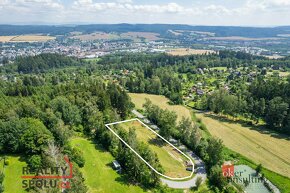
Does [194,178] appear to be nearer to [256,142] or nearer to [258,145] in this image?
[258,145]

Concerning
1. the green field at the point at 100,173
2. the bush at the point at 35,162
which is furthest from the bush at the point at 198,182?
the bush at the point at 35,162

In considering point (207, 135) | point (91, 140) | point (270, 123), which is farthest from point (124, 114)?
point (270, 123)

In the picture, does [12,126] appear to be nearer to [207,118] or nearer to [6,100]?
[6,100]

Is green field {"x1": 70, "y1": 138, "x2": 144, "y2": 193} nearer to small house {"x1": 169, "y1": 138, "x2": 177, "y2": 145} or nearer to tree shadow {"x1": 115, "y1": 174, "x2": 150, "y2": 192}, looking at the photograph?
tree shadow {"x1": 115, "y1": 174, "x2": 150, "y2": 192}

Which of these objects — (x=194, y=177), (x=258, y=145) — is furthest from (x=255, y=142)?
(x=194, y=177)

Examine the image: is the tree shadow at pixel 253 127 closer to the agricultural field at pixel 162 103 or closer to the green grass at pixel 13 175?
the agricultural field at pixel 162 103

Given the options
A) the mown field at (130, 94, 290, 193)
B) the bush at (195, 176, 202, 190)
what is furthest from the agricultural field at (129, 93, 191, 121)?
the bush at (195, 176, 202, 190)

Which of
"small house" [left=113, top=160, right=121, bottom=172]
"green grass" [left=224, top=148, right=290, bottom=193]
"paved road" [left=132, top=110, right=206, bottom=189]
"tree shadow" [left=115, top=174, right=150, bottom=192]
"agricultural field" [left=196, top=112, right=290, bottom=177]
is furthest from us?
"agricultural field" [left=196, top=112, right=290, bottom=177]

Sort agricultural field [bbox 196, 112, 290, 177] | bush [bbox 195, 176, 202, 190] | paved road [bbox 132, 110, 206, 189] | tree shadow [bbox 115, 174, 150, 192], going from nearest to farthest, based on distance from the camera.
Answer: tree shadow [bbox 115, 174, 150, 192]
bush [bbox 195, 176, 202, 190]
paved road [bbox 132, 110, 206, 189]
agricultural field [bbox 196, 112, 290, 177]
